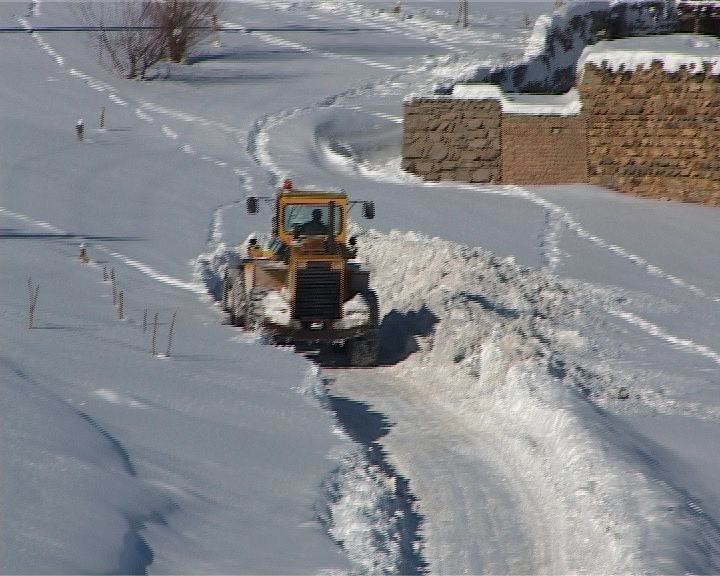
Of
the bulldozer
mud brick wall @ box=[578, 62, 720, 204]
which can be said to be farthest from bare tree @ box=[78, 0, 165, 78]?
the bulldozer

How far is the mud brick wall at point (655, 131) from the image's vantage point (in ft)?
84.8

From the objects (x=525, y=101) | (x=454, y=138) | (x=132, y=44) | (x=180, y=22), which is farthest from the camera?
(x=180, y=22)

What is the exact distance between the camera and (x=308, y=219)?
16625 millimetres

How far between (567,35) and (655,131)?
7943 mm

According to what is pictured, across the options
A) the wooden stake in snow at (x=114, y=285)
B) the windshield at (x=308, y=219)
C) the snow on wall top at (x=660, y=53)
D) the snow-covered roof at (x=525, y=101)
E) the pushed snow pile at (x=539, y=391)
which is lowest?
the pushed snow pile at (x=539, y=391)

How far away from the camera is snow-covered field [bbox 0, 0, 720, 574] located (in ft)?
30.5

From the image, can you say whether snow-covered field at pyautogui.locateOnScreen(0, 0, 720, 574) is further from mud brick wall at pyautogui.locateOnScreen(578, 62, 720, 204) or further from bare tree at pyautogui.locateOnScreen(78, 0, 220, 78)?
bare tree at pyautogui.locateOnScreen(78, 0, 220, 78)

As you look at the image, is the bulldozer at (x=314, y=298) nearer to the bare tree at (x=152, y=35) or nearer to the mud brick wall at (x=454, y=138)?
the mud brick wall at (x=454, y=138)

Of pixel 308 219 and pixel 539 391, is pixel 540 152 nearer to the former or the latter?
pixel 308 219

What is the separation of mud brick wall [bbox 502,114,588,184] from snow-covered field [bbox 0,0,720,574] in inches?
19.3

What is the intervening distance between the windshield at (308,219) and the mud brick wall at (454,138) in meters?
11.5

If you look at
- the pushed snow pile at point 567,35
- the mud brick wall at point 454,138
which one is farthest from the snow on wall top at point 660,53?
the pushed snow pile at point 567,35

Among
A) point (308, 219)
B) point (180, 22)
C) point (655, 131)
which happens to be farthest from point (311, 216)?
point (180, 22)

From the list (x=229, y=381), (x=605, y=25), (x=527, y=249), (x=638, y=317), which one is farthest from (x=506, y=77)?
(x=229, y=381)
